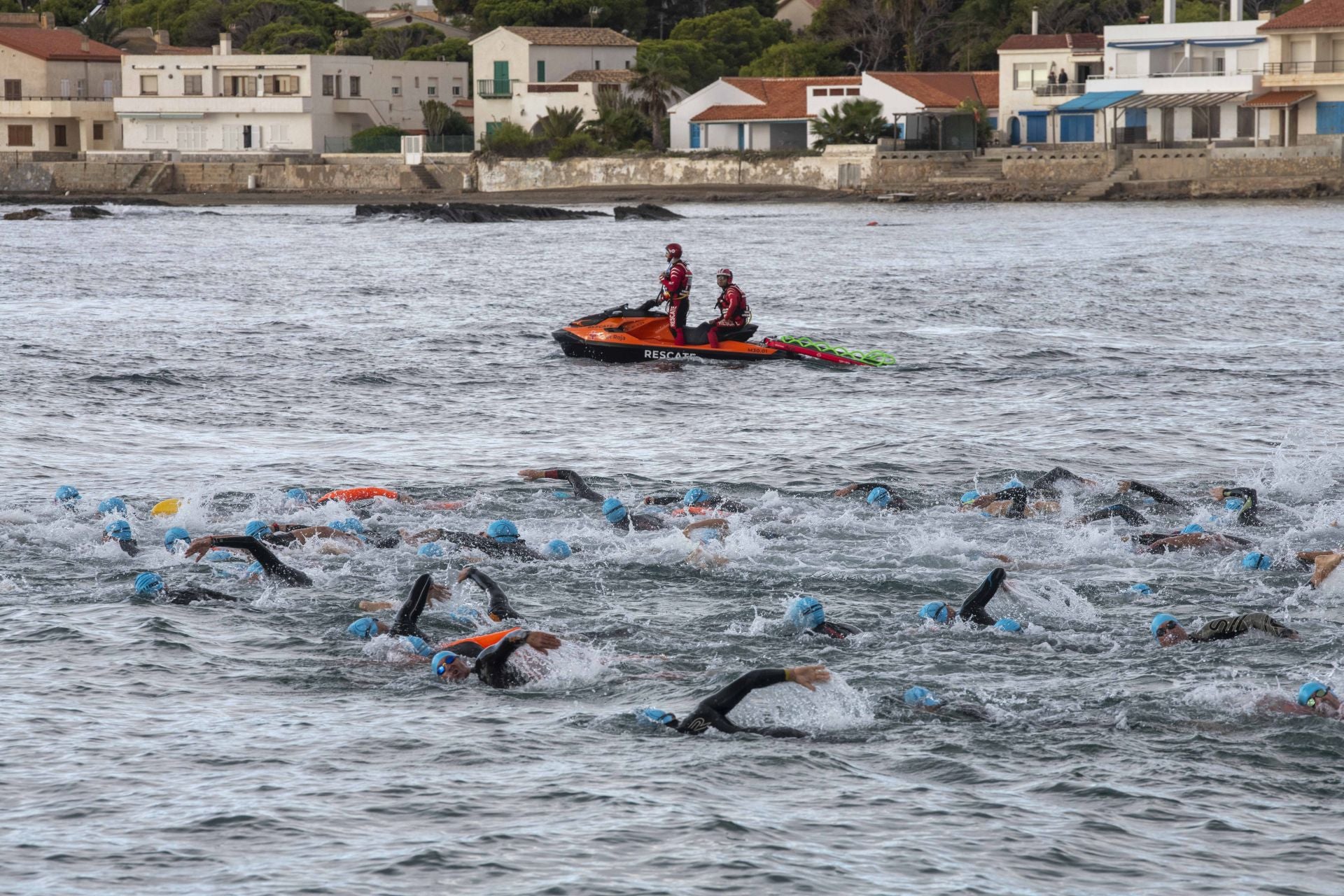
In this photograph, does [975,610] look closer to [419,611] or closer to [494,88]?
[419,611]

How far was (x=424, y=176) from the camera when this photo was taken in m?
95.8

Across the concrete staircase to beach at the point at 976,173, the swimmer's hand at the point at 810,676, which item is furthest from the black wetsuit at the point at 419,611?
the concrete staircase to beach at the point at 976,173

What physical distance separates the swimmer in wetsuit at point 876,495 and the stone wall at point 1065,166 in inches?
2729

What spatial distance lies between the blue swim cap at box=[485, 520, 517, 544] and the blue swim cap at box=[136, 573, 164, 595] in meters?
2.94

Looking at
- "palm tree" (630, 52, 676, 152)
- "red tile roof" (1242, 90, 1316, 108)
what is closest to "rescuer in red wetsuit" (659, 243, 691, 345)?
"red tile roof" (1242, 90, 1316, 108)

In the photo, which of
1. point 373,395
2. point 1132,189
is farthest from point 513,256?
point 1132,189

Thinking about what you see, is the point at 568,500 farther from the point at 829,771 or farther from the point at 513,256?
the point at 513,256

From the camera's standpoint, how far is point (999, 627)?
12.7 metres

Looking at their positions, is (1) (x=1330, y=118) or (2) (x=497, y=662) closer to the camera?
(2) (x=497, y=662)

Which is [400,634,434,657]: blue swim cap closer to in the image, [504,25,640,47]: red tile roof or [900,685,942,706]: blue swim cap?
[900,685,942,706]: blue swim cap

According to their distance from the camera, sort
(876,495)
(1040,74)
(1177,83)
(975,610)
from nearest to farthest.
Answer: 1. (975,610)
2. (876,495)
3. (1177,83)
4. (1040,74)

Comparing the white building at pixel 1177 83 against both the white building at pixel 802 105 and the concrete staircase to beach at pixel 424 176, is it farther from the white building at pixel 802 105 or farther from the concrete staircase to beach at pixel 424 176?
the concrete staircase to beach at pixel 424 176

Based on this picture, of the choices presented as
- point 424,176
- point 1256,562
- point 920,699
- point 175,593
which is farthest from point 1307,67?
point 920,699

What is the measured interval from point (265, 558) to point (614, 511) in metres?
3.56
